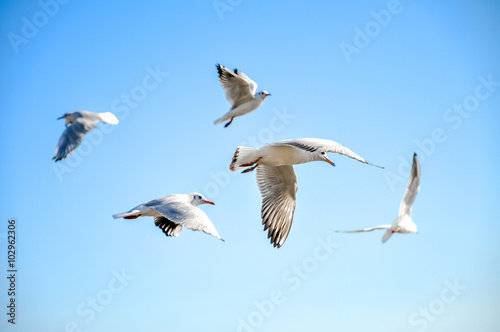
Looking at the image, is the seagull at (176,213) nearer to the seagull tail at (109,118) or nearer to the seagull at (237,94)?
the seagull tail at (109,118)

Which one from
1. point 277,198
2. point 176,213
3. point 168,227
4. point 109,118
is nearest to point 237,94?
point 109,118

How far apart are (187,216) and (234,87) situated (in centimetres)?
260

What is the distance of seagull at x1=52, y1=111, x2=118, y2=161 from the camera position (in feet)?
19.9

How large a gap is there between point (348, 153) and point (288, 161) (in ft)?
3.11

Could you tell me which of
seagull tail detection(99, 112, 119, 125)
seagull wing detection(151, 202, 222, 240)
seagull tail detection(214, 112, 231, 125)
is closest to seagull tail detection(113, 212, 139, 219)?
seagull wing detection(151, 202, 222, 240)

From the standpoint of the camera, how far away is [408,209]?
572 centimetres

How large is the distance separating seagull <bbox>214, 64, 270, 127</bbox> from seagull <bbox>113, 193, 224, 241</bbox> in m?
1.41

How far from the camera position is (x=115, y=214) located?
5.07 m

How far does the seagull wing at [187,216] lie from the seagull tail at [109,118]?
152 centimetres

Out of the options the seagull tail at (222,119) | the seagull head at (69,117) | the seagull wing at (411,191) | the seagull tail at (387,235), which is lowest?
the seagull tail at (387,235)

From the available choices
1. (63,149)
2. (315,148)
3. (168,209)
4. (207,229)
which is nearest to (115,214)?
(168,209)

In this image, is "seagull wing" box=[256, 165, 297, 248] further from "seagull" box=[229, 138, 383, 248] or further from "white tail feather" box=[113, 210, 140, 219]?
"white tail feather" box=[113, 210, 140, 219]

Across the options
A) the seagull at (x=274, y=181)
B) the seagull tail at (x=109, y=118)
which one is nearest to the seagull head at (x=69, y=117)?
the seagull tail at (x=109, y=118)

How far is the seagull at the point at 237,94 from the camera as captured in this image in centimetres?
681
